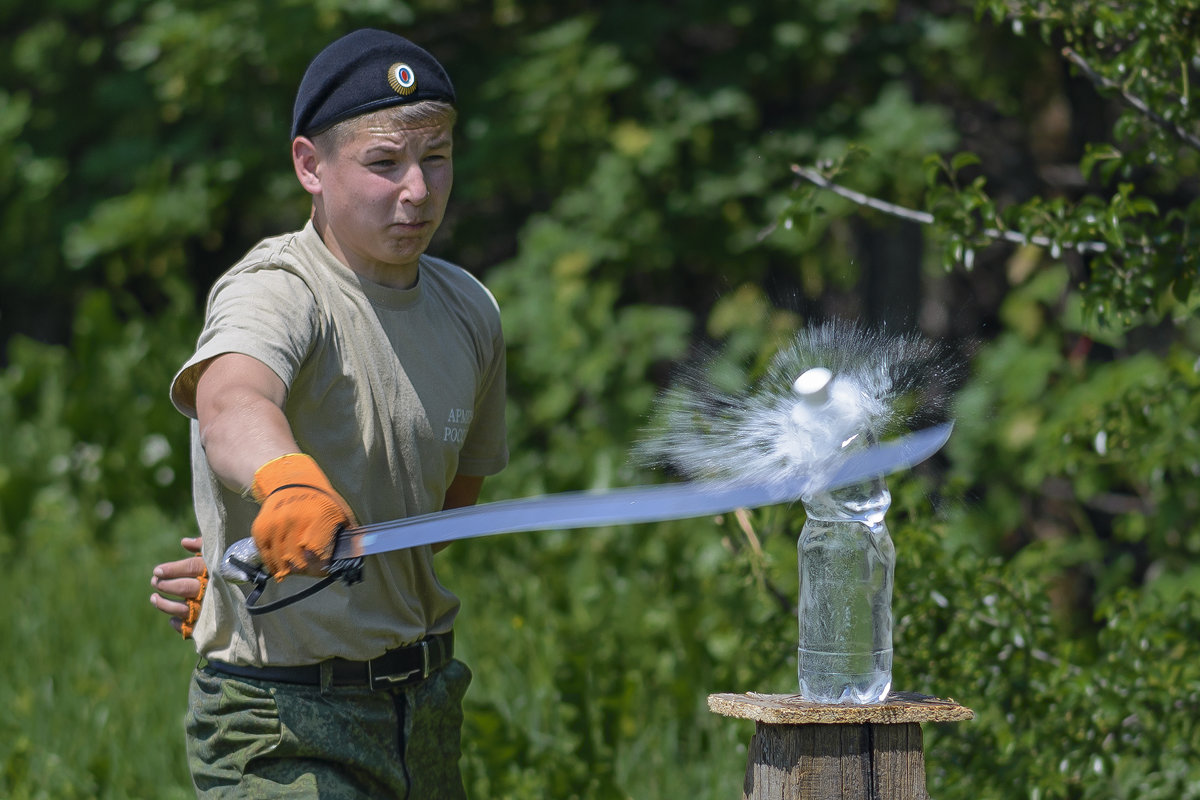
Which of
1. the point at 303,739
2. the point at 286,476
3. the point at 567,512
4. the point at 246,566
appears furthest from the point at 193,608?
the point at 567,512

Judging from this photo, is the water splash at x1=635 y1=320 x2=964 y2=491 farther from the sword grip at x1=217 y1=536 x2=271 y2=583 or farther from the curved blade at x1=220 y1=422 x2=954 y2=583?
the sword grip at x1=217 y1=536 x2=271 y2=583

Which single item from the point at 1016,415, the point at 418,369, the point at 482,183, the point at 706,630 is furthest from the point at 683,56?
the point at 418,369

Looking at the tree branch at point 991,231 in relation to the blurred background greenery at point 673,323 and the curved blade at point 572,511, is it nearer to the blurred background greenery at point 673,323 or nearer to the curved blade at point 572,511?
the blurred background greenery at point 673,323

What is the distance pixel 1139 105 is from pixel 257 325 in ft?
6.64

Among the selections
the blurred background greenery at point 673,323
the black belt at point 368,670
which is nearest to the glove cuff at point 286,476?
the black belt at point 368,670

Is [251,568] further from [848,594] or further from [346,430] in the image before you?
[848,594]

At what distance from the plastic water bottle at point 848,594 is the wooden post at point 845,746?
6cm

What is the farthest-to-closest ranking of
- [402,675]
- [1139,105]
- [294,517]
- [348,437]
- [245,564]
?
[1139,105], [402,675], [348,437], [245,564], [294,517]

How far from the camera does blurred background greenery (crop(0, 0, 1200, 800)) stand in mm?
3084

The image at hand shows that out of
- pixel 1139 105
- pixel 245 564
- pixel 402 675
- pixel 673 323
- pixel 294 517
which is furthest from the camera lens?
pixel 673 323

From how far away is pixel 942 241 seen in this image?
3.09 metres

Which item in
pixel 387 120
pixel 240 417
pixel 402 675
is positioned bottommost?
pixel 402 675

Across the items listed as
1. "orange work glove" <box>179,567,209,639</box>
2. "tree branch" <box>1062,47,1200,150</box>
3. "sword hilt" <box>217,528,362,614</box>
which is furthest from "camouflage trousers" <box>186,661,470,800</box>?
"tree branch" <box>1062,47,1200,150</box>

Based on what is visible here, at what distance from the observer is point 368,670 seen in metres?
2.26
